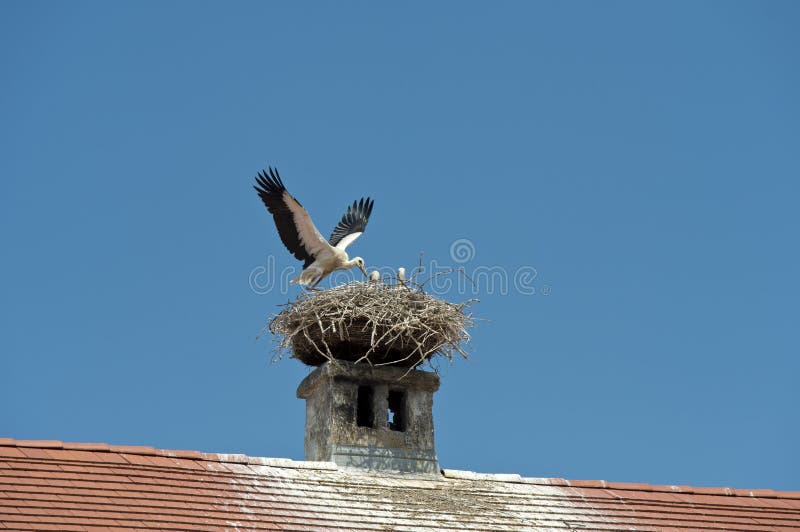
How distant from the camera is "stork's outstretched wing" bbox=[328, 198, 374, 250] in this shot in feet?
45.6

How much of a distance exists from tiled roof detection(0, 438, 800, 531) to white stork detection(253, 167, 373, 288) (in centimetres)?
314

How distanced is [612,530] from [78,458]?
4.08 m

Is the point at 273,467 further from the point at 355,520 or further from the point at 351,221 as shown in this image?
the point at 351,221

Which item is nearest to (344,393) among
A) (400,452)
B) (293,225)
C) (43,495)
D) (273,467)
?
(400,452)

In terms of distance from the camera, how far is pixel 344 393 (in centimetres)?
1112

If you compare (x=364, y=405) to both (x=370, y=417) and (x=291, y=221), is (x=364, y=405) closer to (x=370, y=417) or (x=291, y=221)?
(x=370, y=417)

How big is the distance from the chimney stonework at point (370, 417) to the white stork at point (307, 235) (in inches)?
72.8

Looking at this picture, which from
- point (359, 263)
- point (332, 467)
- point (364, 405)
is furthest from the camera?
point (359, 263)

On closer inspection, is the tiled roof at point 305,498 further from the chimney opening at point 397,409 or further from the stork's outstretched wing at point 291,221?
the stork's outstretched wing at point 291,221

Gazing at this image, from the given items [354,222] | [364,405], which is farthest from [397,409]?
[354,222]

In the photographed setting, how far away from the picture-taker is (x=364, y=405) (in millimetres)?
11445

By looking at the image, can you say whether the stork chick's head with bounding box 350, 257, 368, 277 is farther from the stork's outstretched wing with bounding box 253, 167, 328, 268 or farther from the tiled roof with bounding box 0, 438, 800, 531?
the tiled roof with bounding box 0, 438, 800, 531

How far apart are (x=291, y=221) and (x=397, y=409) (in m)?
2.34

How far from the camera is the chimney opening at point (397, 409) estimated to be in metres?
11.3
